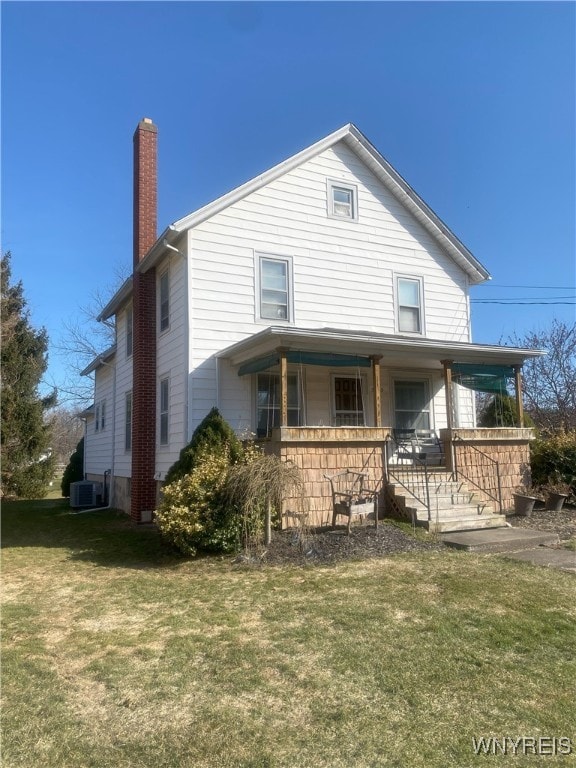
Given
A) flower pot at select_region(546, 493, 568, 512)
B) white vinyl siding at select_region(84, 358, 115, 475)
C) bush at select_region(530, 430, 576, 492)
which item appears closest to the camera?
flower pot at select_region(546, 493, 568, 512)

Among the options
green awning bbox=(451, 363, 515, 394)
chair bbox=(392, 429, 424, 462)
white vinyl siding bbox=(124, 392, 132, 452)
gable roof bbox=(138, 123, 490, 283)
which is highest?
gable roof bbox=(138, 123, 490, 283)

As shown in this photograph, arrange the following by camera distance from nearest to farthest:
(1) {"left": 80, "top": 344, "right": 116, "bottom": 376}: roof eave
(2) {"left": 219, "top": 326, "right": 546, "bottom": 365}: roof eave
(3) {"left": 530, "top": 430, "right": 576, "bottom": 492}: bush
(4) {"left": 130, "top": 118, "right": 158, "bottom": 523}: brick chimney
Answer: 1. (2) {"left": 219, "top": 326, "right": 546, "bottom": 365}: roof eave
2. (3) {"left": 530, "top": 430, "right": 576, "bottom": 492}: bush
3. (4) {"left": 130, "top": 118, "right": 158, "bottom": 523}: brick chimney
4. (1) {"left": 80, "top": 344, "right": 116, "bottom": 376}: roof eave

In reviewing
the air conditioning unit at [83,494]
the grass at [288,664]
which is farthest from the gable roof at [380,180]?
the grass at [288,664]

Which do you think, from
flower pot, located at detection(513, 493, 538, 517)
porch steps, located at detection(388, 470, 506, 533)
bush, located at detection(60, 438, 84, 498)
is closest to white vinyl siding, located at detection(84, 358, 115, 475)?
bush, located at detection(60, 438, 84, 498)

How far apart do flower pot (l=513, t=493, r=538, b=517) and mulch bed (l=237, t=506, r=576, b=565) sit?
99 centimetres

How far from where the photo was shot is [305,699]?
432 centimetres

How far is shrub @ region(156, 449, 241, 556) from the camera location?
351 inches

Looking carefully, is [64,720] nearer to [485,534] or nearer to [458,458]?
[485,534]

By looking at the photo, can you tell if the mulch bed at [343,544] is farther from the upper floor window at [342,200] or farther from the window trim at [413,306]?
the upper floor window at [342,200]

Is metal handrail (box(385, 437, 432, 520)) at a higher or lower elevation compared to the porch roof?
lower

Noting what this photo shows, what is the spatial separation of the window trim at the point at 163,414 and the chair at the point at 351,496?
4479mm

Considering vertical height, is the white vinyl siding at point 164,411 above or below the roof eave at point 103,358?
below

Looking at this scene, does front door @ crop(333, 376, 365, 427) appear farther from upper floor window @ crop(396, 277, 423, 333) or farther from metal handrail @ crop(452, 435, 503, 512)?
metal handrail @ crop(452, 435, 503, 512)

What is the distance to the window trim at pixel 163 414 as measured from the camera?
13.8m
